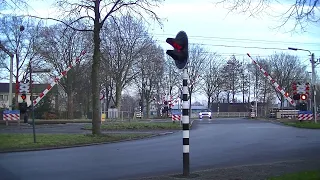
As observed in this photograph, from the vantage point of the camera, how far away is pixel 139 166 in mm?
12008

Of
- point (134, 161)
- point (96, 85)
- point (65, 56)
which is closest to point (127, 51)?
point (65, 56)

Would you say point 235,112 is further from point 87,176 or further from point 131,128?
point 87,176

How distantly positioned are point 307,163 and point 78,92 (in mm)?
56017

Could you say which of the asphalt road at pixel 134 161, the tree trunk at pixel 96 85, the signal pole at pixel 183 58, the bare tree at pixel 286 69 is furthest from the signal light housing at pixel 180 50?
the bare tree at pixel 286 69

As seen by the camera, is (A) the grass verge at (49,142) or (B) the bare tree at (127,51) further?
(B) the bare tree at (127,51)

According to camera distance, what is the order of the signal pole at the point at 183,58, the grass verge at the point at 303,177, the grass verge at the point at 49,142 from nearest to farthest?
the grass verge at the point at 303,177 → the signal pole at the point at 183,58 → the grass verge at the point at 49,142

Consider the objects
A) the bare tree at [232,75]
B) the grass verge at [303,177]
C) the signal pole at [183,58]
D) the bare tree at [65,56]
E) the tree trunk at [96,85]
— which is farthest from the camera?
the bare tree at [232,75]

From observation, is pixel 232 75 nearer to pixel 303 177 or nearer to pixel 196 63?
pixel 196 63

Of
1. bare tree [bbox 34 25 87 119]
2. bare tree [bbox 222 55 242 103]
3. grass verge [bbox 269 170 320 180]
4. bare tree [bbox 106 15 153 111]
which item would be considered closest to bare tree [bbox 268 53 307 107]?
bare tree [bbox 222 55 242 103]

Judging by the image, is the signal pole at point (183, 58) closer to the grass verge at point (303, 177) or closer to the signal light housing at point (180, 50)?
the signal light housing at point (180, 50)

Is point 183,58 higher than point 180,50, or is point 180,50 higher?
point 180,50

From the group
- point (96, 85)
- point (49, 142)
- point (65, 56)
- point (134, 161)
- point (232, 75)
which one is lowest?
point (134, 161)

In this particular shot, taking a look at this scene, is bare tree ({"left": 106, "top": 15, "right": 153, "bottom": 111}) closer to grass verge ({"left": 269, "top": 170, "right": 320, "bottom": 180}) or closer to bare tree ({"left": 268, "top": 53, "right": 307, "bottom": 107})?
bare tree ({"left": 268, "top": 53, "right": 307, "bottom": 107})

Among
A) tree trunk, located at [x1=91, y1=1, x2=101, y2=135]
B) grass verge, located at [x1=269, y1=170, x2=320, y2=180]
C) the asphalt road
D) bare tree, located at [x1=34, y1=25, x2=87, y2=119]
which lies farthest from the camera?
bare tree, located at [x1=34, y1=25, x2=87, y2=119]
